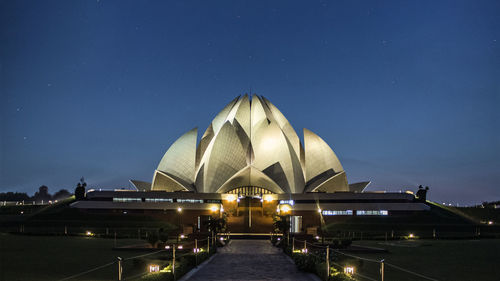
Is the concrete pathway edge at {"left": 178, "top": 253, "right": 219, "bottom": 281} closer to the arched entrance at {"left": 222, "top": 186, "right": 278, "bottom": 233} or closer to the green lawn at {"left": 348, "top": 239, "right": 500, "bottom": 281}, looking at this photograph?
the green lawn at {"left": 348, "top": 239, "right": 500, "bottom": 281}

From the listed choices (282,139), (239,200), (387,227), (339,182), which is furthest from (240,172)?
(387,227)

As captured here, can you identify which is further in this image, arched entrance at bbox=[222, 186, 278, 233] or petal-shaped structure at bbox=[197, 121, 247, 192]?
petal-shaped structure at bbox=[197, 121, 247, 192]

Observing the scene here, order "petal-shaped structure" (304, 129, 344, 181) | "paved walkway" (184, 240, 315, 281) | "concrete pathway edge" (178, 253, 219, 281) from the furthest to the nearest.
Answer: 1. "petal-shaped structure" (304, 129, 344, 181)
2. "paved walkway" (184, 240, 315, 281)
3. "concrete pathway edge" (178, 253, 219, 281)

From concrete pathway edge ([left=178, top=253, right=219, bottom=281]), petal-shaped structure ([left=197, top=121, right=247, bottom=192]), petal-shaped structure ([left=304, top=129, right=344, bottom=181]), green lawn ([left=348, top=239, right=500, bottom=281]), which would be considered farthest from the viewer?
petal-shaped structure ([left=304, top=129, right=344, bottom=181])

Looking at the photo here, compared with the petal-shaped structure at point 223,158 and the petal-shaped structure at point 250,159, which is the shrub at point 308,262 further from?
the petal-shaped structure at point 223,158

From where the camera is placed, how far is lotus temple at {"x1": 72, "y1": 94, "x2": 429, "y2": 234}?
143ft

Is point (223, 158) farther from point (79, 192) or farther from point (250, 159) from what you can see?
point (79, 192)

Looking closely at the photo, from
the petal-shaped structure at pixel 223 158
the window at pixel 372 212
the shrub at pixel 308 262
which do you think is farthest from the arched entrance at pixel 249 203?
the shrub at pixel 308 262

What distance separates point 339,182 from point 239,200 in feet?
40.2

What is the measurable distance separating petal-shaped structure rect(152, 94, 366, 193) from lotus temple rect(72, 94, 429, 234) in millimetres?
115

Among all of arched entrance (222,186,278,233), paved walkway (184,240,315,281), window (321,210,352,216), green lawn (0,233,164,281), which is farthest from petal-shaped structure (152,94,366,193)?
paved walkway (184,240,315,281)

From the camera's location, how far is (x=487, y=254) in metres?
19.4

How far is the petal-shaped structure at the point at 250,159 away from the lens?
159ft

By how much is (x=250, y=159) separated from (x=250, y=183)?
9.35 feet
